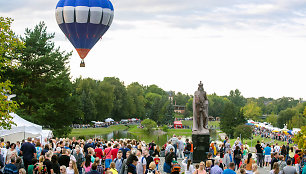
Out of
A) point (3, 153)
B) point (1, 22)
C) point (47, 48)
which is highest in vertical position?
point (47, 48)

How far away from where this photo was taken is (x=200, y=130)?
20.8m

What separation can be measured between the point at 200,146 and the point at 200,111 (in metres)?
1.63

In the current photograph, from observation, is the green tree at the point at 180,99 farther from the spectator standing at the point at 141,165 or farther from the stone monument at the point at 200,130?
the spectator standing at the point at 141,165

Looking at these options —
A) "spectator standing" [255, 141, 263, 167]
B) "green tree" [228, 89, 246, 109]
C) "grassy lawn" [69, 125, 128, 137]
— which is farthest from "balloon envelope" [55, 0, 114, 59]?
"green tree" [228, 89, 246, 109]

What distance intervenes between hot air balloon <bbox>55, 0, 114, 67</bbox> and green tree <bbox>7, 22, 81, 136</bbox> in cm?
Answer: 868

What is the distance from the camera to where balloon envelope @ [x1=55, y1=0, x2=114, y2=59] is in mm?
30500

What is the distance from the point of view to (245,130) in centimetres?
6412

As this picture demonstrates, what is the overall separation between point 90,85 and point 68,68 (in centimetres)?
5007

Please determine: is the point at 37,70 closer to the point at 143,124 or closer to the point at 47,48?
the point at 47,48

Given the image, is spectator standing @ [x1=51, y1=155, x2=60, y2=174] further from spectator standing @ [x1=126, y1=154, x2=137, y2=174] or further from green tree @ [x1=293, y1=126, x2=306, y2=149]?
green tree @ [x1=293, y1=126, x2=306, y2=149]

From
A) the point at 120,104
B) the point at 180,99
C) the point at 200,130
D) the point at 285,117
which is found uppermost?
the point at 180,99

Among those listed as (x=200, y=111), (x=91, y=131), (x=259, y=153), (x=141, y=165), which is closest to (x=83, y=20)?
(x=200, y=111)

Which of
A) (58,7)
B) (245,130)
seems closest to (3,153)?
(58,7)

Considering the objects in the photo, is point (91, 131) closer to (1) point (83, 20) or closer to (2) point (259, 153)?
(1) point (83, 20)
